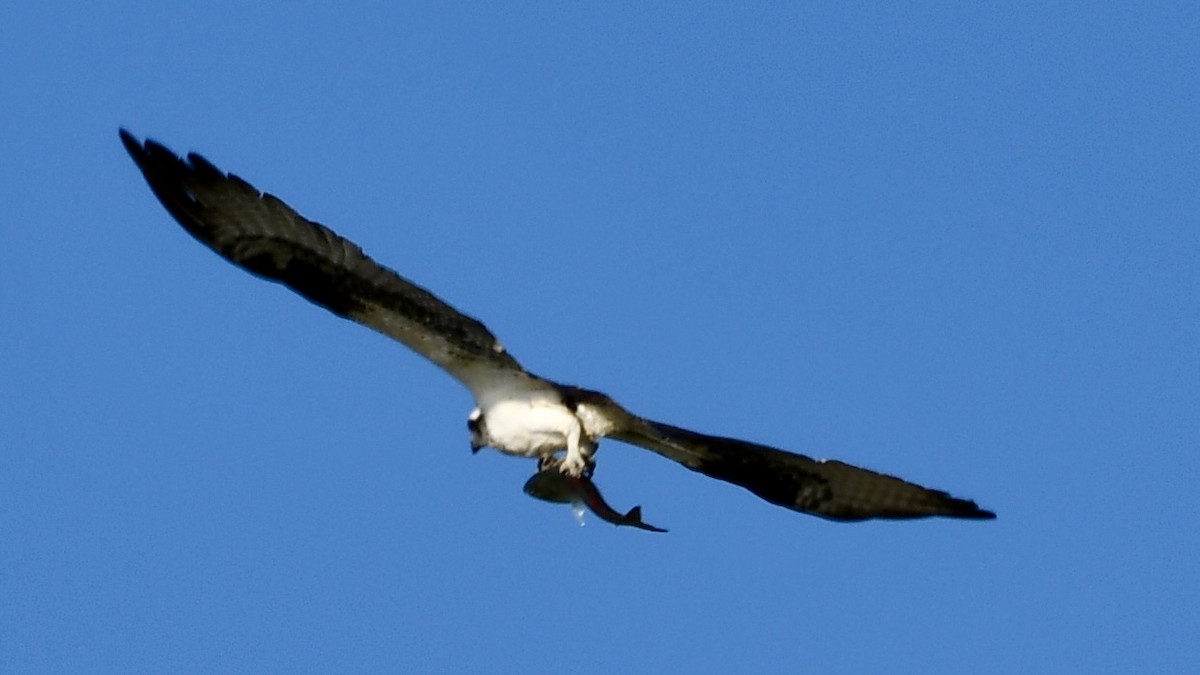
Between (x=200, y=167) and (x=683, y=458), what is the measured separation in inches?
116

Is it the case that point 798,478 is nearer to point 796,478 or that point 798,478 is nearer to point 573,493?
point 796,478

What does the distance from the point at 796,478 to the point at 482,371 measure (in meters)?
1.79

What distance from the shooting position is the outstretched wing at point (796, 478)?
1262 cm

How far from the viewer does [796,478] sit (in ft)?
42.4

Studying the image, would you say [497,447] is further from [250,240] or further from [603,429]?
[250,240]

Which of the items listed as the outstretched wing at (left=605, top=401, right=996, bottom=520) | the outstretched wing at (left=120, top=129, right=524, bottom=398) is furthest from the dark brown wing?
the outstretched wing at (left=120, top=129, right=524, bottom=398)

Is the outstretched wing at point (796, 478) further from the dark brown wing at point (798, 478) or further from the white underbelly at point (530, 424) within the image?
the white underbelly at point (530, 424)

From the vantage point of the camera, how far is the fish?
12.4 metres

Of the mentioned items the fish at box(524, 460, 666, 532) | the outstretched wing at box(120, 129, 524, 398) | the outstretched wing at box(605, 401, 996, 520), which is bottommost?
the fish at box(524, 460, 666, 532)

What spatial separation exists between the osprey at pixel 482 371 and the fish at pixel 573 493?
0.04m

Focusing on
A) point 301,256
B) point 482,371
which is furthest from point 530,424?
point 301,256

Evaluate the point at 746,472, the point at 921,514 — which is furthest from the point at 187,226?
the point at 921,514

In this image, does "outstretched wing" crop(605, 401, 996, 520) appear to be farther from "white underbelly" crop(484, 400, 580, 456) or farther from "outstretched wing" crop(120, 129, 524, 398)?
"outstretched wing" crop(120, 129, 524, 398)

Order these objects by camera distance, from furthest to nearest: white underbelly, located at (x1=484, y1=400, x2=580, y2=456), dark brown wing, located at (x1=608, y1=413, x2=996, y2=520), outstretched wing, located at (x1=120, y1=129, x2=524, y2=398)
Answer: dark brown wing, located at (x1=608, y1=413, x2=996, y2=520)
white underbelly, located at (x1=484, y1=400, x2=580, y2=456)
outstretched wing, located at (x1=120, y1=129, x2=524, y2=398)
